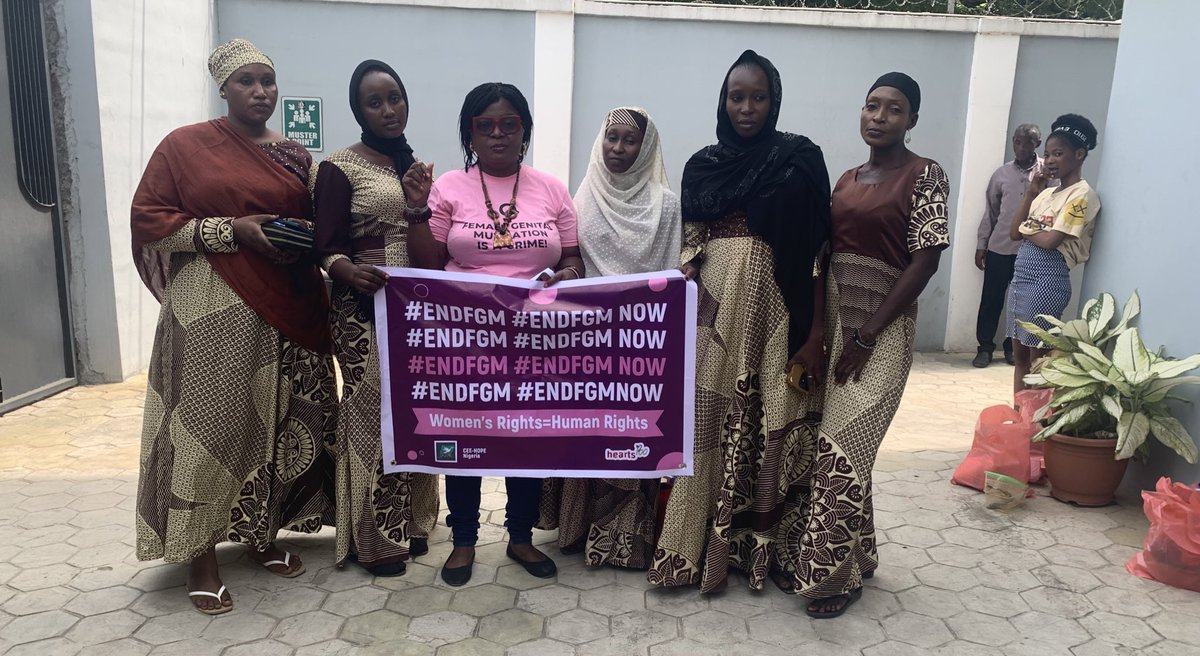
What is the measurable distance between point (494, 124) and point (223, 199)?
37.9 inches

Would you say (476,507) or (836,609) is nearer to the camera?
(836,609)

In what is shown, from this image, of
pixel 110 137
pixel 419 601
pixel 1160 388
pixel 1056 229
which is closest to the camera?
pixel 419 601

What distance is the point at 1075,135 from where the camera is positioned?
481cm

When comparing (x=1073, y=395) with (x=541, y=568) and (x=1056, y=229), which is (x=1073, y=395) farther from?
(x=541, y=568)

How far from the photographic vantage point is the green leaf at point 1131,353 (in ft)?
12.7

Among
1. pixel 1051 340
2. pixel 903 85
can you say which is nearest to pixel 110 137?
pixel 903 85

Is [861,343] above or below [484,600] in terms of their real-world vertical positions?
above

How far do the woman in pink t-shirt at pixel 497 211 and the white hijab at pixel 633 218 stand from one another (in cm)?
10

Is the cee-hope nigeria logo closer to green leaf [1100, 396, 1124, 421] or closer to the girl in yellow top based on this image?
green leaf [1100, 396, 1124, 421]

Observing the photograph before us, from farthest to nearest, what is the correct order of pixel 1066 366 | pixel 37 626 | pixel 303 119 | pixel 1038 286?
pixel 303 119, pixel 1038 286, pixel 1066 366, pixel 37 626

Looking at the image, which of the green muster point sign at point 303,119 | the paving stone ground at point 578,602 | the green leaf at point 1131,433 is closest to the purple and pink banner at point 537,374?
the paving stone ground at point 578,602

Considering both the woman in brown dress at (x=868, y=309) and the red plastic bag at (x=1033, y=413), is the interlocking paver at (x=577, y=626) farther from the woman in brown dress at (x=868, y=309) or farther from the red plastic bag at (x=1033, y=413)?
the red plastic bag at (x=1033, y=413)

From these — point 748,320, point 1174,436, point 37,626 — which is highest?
point 748,320

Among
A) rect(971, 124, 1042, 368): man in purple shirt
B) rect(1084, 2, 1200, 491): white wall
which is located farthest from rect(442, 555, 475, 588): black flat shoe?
rect(971, 124, 1042, 368): man in purple shirt
